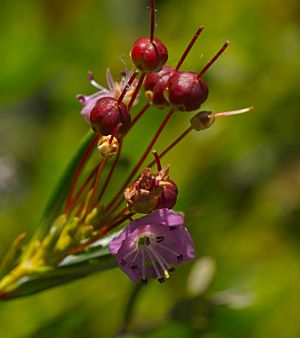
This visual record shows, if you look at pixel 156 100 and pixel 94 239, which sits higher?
pixel 156 100

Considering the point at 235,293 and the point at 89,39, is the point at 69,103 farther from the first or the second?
the point at 235,293

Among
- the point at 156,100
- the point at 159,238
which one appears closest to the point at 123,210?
the point at 159,238

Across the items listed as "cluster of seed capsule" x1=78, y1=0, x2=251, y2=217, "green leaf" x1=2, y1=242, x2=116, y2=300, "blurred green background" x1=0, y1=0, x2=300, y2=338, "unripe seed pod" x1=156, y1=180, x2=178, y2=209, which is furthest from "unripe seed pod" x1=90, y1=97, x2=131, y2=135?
"blurred green background" x1=0, y1=0, x2=300, y2=338

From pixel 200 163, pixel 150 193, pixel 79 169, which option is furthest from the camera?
pixel 200 163

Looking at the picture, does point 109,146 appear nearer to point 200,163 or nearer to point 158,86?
point 158,86

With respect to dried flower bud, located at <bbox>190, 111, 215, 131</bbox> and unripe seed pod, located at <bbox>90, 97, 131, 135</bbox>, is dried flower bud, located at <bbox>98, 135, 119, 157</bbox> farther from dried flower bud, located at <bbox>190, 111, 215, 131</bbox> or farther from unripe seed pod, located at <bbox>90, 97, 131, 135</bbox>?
dried flower bud, located at <bbox>190, 111, 215, 131</bbox>

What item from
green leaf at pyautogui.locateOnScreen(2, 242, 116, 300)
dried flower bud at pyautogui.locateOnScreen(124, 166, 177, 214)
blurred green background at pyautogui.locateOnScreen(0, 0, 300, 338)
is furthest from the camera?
blurred green background at pyautogui.locateOnScreen(0, 0, 300, 338)

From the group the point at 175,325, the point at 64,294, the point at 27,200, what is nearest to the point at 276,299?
the point at 175,325
